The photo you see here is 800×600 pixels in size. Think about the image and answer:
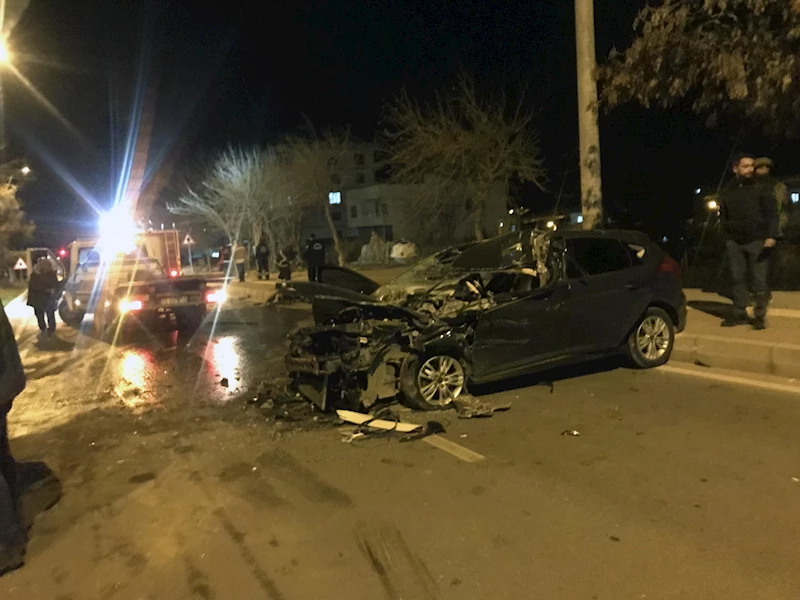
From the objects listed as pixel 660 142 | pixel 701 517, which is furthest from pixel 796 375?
pixel 660 142

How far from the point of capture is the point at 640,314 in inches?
310

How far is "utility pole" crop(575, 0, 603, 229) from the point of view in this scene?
36.7ft

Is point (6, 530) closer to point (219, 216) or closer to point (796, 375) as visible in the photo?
point (796, 375)

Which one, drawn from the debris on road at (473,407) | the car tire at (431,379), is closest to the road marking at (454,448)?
the debris on road at (473,407)

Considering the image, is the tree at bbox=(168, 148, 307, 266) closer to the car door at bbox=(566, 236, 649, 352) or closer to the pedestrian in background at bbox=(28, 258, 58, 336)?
the pedestrian in background at bbox=(28, 258, 58, 336)

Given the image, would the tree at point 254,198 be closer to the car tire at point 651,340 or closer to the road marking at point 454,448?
the car tire at point 651,340

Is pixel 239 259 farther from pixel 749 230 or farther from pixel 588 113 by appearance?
pixel 749 230

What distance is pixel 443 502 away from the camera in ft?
15.1

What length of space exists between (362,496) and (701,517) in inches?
84.0

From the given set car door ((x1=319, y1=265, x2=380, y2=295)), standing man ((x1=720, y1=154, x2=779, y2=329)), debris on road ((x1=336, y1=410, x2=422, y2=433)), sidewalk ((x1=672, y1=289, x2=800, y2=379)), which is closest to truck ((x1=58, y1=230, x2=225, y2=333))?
car door ((x1=319, y1=265, x2=380, y2=295))

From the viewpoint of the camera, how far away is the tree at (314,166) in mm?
38531


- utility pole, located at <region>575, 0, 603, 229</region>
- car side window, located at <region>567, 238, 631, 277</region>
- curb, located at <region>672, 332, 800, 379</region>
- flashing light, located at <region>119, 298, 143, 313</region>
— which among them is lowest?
curb, located at <region>672, 332, 800, 379</region>

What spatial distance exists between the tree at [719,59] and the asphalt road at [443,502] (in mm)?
4812

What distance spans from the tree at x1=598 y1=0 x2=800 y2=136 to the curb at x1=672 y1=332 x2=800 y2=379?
3.53 m
